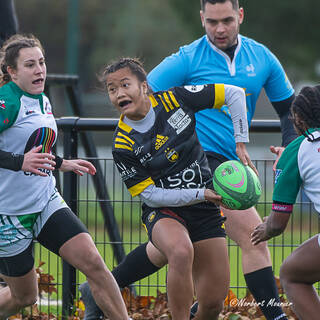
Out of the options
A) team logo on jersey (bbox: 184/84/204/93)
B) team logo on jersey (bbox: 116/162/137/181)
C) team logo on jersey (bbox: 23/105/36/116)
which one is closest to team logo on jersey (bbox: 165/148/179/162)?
team logo on jersey (bbox: 116/162/137/181)

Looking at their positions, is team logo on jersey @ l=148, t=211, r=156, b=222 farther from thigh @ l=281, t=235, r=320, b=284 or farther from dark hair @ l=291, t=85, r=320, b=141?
dark hair @ l=291, t=85, r=320, b=141

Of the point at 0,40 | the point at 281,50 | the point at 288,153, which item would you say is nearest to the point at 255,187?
the point at 288,153

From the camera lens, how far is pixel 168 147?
227 inches

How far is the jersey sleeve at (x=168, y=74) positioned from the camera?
6316mm

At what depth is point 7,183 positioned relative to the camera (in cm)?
582

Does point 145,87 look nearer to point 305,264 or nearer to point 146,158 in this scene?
point 146,158

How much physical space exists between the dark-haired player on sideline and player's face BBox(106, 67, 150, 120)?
3.51ft

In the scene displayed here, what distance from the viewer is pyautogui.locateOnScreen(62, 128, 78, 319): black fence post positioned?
22.9ft

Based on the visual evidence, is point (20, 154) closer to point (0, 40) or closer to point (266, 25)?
point (0, 40)

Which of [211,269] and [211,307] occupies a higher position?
[211,269]

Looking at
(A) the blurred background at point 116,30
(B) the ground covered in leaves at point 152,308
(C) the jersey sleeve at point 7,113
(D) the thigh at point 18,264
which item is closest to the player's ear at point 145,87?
(C) the jersey sleeve at point 7,113

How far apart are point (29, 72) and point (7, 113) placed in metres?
0.36

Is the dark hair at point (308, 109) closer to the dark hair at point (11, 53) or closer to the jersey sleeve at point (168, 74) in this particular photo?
the jersey sleeve at point (168, 74)

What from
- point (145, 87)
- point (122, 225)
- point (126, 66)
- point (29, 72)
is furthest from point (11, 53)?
point (122, 225)
